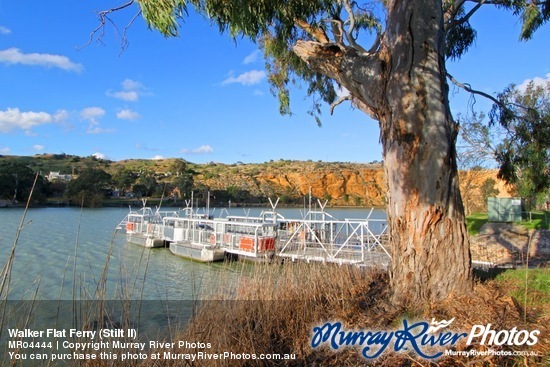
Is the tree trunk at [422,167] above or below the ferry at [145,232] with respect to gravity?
above

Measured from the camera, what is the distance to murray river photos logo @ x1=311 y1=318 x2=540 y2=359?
2.71m

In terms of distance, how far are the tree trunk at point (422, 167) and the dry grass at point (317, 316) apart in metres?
0.29

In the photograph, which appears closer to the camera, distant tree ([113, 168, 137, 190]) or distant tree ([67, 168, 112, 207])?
distant tree ([67, 168, 112, 207])

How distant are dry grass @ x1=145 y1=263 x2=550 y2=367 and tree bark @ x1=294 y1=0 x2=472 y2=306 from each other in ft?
0.87

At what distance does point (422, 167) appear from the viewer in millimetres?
3535

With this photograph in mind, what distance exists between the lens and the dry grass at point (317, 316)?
2.82 m

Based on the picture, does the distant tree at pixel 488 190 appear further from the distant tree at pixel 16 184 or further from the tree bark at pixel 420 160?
the distant tree at pixel 16 184

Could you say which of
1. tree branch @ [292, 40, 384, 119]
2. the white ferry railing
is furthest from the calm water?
tree branch @ [292, 40, 384, 119]

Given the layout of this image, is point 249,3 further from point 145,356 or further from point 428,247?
point 145,356

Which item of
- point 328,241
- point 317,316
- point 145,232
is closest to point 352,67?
point 317,316

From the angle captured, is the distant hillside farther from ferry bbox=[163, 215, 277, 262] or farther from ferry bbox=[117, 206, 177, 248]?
ferry bbox=[163, 215, 277, 262]

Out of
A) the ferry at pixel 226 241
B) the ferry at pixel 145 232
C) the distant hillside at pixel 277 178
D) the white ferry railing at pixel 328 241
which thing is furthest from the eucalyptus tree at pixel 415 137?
the distant hillside at pixel 277 178

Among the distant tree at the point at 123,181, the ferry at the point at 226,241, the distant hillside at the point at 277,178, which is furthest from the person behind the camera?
the distant hillside at the point at 277,178

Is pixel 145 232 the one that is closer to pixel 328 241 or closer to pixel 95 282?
pixel 328 241
